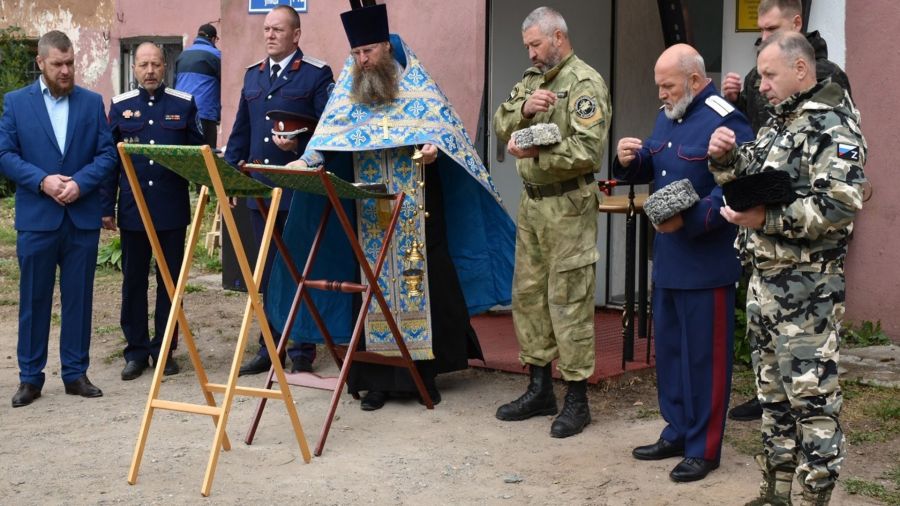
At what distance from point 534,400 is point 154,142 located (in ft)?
8.98

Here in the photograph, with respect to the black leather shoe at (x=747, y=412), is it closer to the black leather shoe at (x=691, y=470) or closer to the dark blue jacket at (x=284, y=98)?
the black leather shoe at (x=691, y=470)

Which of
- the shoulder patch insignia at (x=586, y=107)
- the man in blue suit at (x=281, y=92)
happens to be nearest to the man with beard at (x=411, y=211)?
the man in blue suit at (x=281, y=92)

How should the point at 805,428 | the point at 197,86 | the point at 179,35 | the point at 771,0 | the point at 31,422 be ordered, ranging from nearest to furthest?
1. the point at 805,428
2. the point at 771,0
3. the point at 31,422
4. the point at 197,86
5. the point at 179,35

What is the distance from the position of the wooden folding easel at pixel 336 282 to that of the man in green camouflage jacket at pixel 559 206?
63 cm

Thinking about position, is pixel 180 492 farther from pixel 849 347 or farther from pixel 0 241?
pixel 0 241

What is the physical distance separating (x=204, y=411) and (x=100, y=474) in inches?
23.6

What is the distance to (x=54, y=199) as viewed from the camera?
6566 mm

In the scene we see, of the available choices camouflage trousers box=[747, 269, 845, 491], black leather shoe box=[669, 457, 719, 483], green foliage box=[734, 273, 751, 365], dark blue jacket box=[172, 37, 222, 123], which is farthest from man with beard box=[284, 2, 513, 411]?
dark blue jacket box=[172, 37, 222, 123]

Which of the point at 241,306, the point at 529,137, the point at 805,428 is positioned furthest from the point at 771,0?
the point at 241,306

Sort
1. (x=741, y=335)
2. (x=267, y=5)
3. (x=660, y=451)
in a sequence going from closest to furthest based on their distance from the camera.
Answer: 1. (x=660, y=451)
2. (x=741, y=335)
3. (x=267, y=5)

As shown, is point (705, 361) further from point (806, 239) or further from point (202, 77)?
point (202, 77)

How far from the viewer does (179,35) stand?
15211 mm

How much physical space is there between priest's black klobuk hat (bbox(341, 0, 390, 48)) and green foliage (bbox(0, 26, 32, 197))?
1115 centimetres

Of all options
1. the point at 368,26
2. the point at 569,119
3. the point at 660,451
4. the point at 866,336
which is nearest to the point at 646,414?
Answer: the point at 660,451
